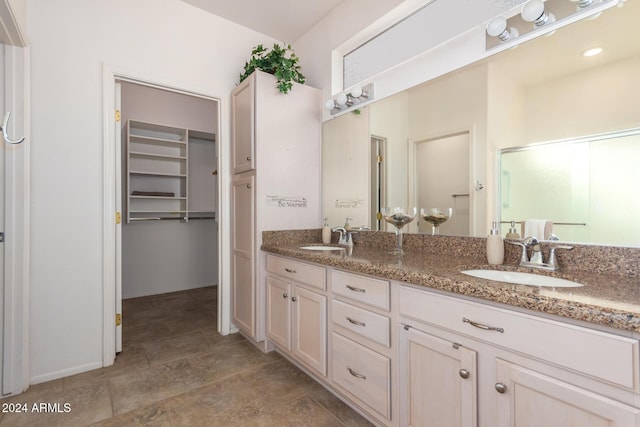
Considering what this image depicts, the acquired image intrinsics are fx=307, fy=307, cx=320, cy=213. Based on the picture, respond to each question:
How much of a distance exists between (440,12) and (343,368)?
211 centimetres

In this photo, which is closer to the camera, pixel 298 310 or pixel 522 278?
pixel 522 278

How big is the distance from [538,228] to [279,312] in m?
1.60

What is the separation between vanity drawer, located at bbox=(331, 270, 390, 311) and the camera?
1.36m

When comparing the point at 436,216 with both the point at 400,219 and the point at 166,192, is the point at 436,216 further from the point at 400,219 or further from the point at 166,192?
the point at 166,192

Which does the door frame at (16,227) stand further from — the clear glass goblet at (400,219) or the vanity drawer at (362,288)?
the clear glass goblet at (400,219)

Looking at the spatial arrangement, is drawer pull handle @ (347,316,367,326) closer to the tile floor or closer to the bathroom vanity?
the bathroom vanity

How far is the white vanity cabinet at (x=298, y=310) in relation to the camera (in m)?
1.74

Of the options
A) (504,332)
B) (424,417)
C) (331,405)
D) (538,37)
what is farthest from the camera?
(331,405)

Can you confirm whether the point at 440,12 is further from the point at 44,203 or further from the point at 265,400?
the point at 44,203

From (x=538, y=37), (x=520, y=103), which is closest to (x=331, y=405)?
(x=520, y=103)

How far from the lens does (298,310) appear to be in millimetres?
1934

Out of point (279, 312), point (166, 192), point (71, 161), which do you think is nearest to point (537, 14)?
point (279, 312)

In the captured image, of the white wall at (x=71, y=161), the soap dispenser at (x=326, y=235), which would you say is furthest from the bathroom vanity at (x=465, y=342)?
the white wall at (x=71, y=161)

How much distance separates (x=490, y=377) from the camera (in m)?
1.01
